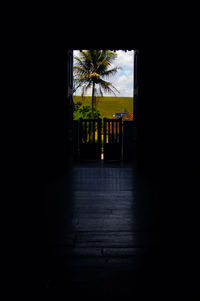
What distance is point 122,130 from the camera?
7805 mm

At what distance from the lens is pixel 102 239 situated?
7.57 feet

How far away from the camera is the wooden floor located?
169cm

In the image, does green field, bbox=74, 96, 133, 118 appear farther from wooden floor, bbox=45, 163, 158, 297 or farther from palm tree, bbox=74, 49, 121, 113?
wooden floor, bbox=45, 163, 158, 297

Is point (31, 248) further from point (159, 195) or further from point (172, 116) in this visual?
point (172, 116)

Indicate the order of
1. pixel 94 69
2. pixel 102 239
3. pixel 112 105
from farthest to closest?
1. pixel 112 105
2. pixel 94 69
3. pixel 102 239

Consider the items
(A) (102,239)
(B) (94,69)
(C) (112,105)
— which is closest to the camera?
(A) (102,239)

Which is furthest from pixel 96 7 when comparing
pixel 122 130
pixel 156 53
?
pixel 122 130

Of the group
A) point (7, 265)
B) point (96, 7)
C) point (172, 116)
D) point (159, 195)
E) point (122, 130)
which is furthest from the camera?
point (122, 130)

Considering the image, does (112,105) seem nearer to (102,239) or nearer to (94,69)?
(94,69)

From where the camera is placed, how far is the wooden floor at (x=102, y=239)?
5.54ft

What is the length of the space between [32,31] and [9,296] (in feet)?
14.7

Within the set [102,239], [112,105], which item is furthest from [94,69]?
[112,105]

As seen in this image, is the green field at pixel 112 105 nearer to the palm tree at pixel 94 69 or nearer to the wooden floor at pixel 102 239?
the palm tree at pixel 94 69

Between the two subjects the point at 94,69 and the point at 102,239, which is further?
the point at 94,69
